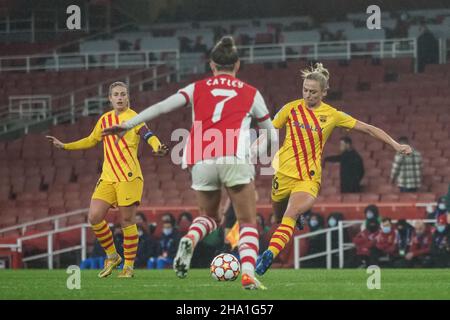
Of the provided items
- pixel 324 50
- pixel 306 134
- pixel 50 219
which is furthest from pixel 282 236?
pixel 324 50

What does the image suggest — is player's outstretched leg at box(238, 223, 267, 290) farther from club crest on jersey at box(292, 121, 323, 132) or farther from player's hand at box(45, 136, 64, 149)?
player's hand at box(45, 136, 64, 149)

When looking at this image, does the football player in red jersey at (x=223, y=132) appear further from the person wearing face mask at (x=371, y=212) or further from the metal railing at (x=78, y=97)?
the metal railing at (x=78, y=97)

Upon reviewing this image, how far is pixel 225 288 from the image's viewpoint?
10297mm

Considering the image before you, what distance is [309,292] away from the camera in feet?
32.1

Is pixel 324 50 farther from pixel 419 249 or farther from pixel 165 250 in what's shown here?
pixel 419 249

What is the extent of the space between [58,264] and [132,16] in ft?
45.1

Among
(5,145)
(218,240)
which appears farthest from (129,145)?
(5,145)

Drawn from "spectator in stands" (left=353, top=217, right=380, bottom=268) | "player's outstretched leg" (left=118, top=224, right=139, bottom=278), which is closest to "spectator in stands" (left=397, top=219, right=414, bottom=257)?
"spectator in stands" (left=353, top=217, right=380, bottom=268)

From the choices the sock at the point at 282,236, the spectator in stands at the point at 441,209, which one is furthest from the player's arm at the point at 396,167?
the sock at the point at 282,236

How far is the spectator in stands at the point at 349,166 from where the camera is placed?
21.1m

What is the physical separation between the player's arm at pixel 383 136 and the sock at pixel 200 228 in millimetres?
2732

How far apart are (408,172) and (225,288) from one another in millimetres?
11781

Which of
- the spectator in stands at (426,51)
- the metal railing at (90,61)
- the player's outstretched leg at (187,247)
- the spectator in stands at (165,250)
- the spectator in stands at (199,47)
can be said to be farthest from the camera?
the spectator in stands at (199,47)

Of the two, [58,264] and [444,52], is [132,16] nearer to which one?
[444,52]
